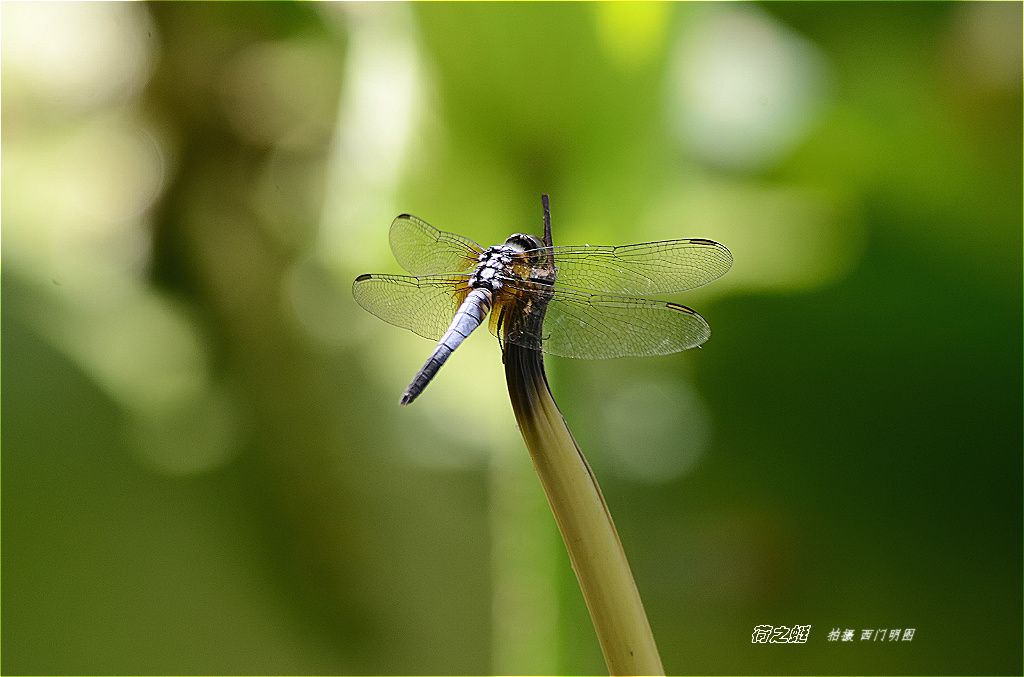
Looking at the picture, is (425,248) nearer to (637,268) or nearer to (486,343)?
(637,268)

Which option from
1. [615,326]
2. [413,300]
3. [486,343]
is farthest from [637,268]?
[486,343]

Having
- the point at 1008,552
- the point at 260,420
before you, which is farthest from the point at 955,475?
the point at 260,420

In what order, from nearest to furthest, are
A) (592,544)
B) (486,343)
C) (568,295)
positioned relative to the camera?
1. (592,544)
2. (568,295)
3. (486,343)

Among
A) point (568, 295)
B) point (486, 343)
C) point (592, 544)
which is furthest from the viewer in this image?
point (486, 343)

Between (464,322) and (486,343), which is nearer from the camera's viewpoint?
(464,322)

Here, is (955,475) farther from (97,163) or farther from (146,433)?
(97,163)

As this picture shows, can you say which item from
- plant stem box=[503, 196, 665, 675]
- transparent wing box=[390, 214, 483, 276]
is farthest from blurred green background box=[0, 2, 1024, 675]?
plant stem box=[503, 196, 665, 675]

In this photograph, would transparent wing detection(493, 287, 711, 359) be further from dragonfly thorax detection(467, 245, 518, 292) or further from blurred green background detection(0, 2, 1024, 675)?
blurred green background detection(0, 2, 1024, 675)
